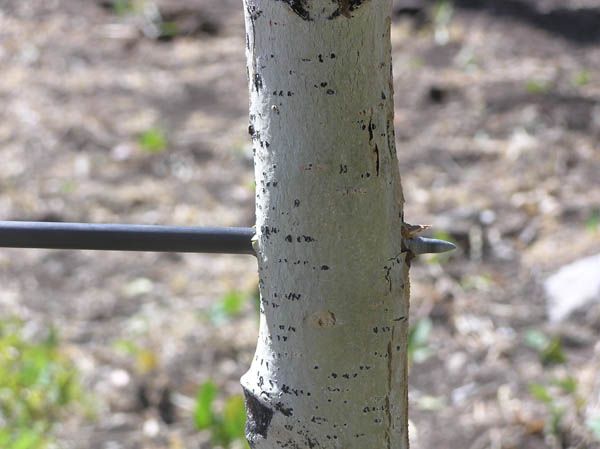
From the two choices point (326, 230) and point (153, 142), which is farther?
point (153, 142)

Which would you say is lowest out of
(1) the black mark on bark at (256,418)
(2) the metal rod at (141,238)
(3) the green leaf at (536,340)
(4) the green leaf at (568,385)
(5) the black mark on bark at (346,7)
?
(4) the green leaf at (568,385)

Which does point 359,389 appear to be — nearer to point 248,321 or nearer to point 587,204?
point 248,321

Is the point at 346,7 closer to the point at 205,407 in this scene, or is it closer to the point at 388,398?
the point at 388,398

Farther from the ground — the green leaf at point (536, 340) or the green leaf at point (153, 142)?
the green leaf at point (153, 142)

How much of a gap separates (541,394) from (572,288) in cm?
53

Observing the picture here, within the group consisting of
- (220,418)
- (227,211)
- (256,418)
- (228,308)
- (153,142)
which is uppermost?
(153,142)

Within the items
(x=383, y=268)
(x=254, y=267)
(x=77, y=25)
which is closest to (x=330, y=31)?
(x=383, y=268)

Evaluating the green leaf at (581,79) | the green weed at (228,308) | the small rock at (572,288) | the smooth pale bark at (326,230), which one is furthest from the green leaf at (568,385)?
the green leaf at (581,79)

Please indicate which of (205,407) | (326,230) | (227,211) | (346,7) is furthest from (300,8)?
(227,211)

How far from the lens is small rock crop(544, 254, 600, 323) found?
2.69 meters

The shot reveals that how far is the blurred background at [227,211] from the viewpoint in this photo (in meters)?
2.47

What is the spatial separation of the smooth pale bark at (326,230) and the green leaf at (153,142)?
→ 116 inches

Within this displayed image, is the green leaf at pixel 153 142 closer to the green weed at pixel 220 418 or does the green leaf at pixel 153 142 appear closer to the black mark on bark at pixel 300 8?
the green weed at pixel 220 418

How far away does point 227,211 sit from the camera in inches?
136
